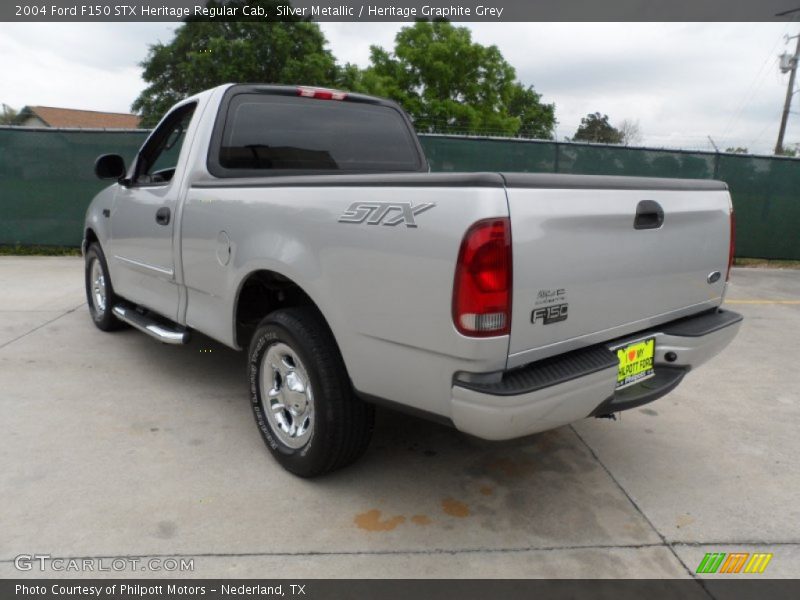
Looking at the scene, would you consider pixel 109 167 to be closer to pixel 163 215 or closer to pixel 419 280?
pixel 163 215

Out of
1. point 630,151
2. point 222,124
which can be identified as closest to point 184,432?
point 222,124

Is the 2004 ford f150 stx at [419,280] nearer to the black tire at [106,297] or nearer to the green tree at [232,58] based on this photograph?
the black tire at [106,297]

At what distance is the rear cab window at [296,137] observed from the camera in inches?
142

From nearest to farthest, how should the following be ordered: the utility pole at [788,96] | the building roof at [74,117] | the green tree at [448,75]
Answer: the utility pole at [788,96] → the green tree at [448,75] → the building roof at [74,117]

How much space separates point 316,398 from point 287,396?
0.36m

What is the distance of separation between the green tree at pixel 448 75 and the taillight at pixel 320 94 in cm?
3857

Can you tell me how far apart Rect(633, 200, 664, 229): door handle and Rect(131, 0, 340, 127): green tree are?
111 ft

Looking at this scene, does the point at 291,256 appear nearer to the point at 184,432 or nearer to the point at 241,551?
the point at 241,551

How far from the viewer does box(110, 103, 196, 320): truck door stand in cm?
378

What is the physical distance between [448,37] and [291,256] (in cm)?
4538

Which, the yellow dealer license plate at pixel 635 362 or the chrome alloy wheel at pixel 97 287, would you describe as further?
the chrome alloy wheel at pixel 97 287

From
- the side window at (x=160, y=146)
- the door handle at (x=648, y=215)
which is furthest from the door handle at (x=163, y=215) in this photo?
the door handle at (x=648, y=215)

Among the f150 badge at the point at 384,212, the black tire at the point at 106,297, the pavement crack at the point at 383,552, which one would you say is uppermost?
the f150 badge at the point at 384,212

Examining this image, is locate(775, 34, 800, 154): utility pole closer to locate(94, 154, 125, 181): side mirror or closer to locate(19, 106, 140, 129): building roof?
locate(94, 154, 125, 181): side mirror
